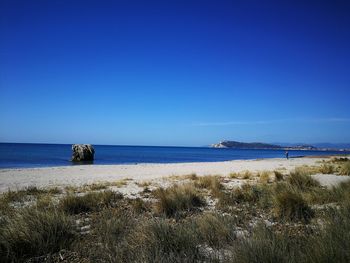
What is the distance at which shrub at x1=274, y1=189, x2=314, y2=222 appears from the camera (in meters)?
6.37

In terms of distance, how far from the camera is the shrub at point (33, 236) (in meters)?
4.23

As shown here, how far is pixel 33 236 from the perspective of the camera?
14.5 feet

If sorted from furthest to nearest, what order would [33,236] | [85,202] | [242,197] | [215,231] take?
1. [242,197]
2. [85,202]
3. [215,231]
4. [33,236]

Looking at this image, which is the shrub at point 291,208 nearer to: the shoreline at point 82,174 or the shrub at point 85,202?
the shrub at point 85,202

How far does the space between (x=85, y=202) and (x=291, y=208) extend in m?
5.49

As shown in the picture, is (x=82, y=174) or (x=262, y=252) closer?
(x=262, y=252)

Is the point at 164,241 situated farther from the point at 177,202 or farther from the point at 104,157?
the point at 104,157

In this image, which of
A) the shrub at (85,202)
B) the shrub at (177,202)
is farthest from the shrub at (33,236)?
the shrub at (177,202)

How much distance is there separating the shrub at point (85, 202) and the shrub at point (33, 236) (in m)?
2.28

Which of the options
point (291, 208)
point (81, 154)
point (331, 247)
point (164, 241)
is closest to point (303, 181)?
point (291, 208)

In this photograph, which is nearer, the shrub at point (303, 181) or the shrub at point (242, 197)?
the shrub at point (242, 197)

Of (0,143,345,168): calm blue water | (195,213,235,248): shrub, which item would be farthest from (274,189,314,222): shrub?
(0,143,345,168): calm blue water

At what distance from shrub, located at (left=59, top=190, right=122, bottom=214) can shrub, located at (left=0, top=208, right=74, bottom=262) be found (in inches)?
89.6

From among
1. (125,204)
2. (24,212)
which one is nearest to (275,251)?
(24,212)
